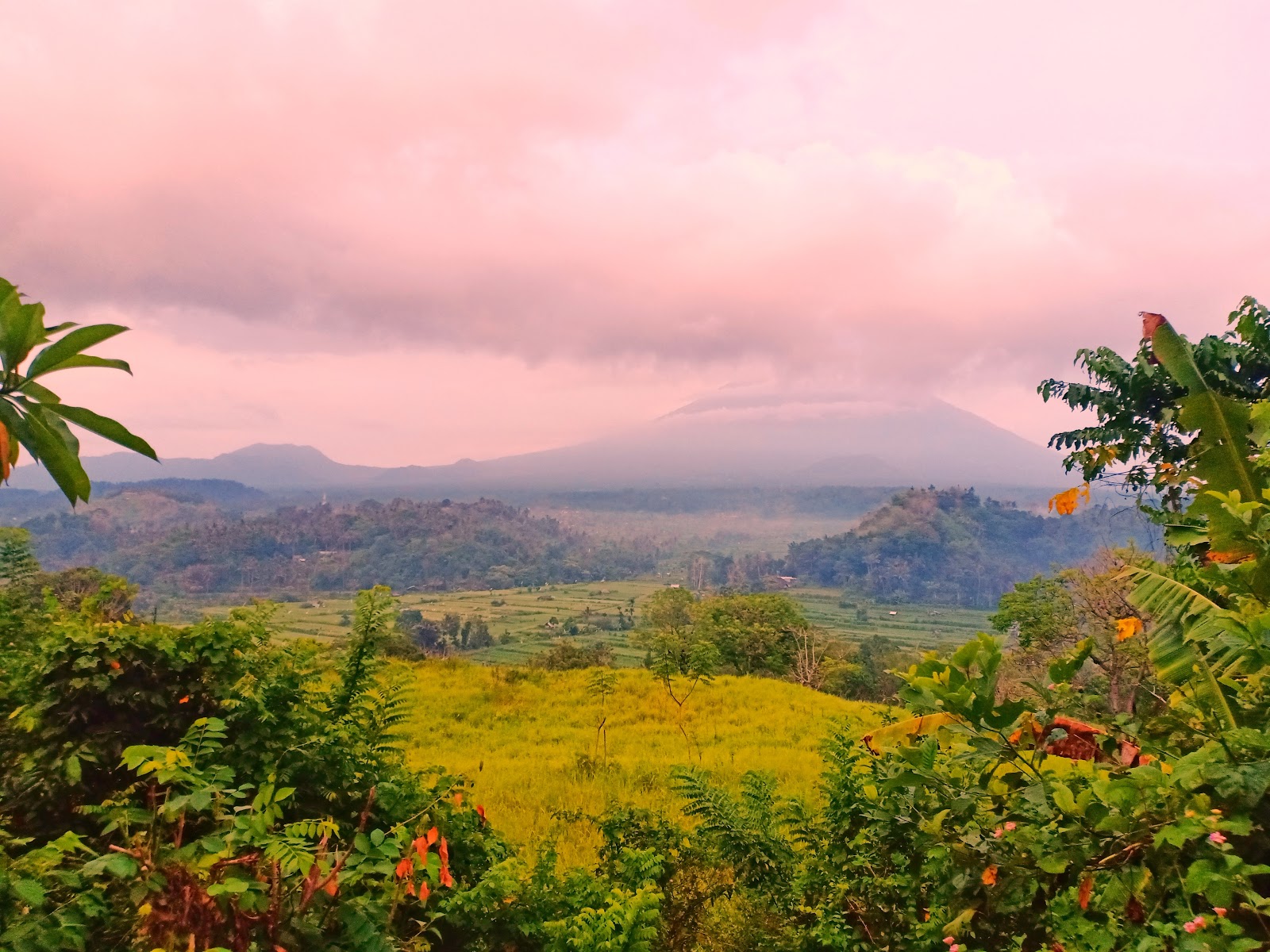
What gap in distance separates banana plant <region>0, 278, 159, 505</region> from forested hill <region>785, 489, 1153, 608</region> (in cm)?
12459

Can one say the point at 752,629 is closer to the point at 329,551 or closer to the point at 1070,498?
the point at 1070,498

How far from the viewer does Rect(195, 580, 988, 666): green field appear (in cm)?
5459

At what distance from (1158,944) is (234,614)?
392 centimetres

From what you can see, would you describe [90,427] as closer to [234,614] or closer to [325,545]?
[234,614]

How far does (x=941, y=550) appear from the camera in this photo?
432ft

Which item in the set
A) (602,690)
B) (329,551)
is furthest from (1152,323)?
(329,551)

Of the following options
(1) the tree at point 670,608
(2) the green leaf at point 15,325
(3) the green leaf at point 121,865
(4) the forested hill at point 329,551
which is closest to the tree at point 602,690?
(3) the green leaf at point 121,865

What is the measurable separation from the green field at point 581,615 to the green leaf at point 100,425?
132 ft

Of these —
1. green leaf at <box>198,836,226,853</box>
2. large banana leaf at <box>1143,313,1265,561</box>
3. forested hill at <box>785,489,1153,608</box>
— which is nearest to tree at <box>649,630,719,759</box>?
large banana leaf at <box>1143,313,1265,561</box>

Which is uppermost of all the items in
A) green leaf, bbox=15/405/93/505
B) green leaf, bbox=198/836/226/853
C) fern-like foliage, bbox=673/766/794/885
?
green leaf, bbox=15/405/93/505

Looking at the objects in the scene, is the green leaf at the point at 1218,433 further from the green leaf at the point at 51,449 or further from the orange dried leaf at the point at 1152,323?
the green leaf at the point at 51,449

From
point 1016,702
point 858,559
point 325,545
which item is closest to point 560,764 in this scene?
point 1016,702

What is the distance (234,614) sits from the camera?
11.5 ft

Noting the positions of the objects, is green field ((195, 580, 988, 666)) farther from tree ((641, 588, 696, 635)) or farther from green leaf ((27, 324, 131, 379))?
green leaf ((27, 324, 131, 379))
